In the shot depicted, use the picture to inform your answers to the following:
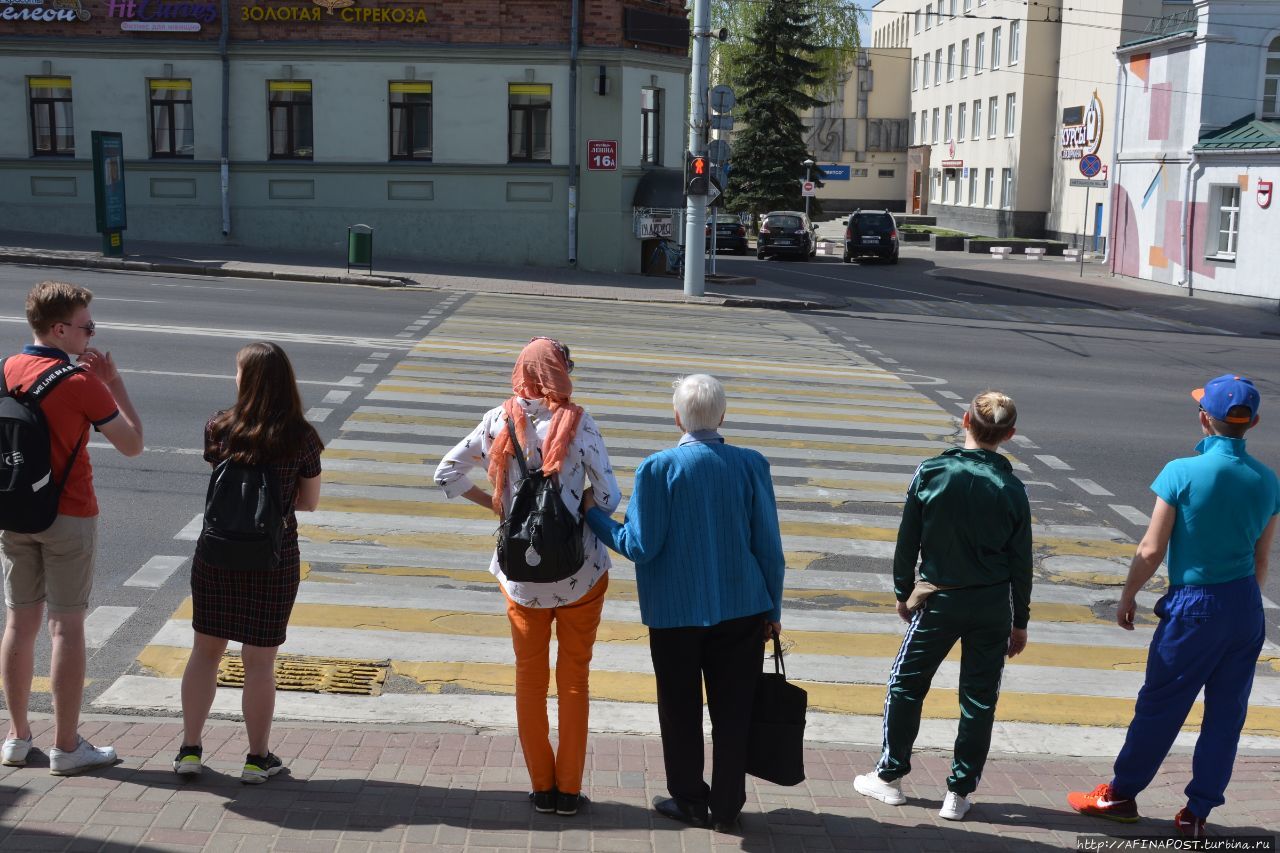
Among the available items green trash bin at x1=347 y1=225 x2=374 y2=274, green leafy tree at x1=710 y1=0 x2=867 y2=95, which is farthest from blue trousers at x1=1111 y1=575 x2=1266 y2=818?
green leafy tree at x1=710 y1=0 x2=867 y2=95

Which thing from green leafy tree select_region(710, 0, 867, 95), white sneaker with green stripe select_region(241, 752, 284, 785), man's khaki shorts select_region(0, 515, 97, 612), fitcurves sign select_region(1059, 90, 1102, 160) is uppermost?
green leafy tree select_region(710, 0, 867, 95)

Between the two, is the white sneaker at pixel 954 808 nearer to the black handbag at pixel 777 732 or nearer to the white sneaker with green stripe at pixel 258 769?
the black handbag at pixel 777 732

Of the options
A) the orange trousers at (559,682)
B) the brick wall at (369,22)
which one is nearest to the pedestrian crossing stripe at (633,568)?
the orange trousers at (559,682)

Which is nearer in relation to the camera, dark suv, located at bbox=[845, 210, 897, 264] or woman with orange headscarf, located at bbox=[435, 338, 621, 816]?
woman with orange headscarf, located at bbox=[435, 338, 621, 816]

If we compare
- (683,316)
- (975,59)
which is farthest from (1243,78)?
(975,59)

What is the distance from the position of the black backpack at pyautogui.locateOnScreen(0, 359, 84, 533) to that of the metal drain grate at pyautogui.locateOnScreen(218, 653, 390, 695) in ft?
5.01

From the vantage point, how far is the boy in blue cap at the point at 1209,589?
4676 millimetres

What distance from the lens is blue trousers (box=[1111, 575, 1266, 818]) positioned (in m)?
4.71

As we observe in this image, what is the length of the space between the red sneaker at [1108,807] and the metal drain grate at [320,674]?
3113mm

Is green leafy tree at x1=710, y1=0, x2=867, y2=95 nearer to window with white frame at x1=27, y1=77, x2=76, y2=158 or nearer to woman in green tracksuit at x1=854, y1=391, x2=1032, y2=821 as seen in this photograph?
window with white frame at x1=27, y1=77, x2=76, y2=158

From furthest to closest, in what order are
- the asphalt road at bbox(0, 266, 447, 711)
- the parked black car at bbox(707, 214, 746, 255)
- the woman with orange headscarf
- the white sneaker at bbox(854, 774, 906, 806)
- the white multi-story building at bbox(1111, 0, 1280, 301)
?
the parked black car at bbox(707, 214, 746, 255), the white multi-story building at bbox(1111, 0, 1280, 301), the asphalt road at bbox(0, 266, 447, 711), the white sneaker at bbox(854, 774, 906, 806), the woman with orange headscarf

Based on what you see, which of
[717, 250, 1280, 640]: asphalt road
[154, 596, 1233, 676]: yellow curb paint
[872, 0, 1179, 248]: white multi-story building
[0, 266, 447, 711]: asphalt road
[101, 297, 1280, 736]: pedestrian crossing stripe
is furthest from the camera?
[872, 0, 1179, 248]: white multi-story building

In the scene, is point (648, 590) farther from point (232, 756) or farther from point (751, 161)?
point (751, 161)

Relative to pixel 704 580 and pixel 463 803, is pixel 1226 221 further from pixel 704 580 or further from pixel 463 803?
pixel 463 803
